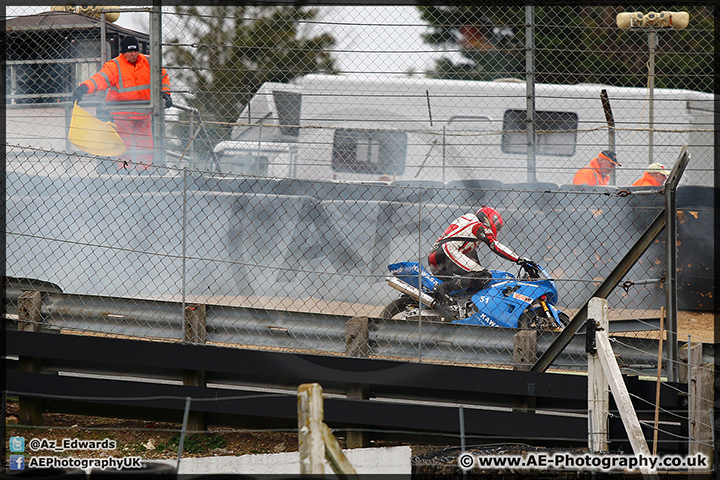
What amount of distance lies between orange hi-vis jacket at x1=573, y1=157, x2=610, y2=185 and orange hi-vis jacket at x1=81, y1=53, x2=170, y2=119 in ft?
19.3

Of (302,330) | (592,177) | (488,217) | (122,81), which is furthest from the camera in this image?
(592,177)

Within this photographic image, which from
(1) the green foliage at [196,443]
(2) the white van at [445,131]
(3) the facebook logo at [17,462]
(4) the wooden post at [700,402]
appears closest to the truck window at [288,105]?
(2) the white van at [445,131]

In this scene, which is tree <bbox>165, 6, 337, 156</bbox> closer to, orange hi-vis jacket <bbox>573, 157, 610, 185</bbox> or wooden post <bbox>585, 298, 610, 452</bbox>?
orange hi-vis jacket <bbox>573, 157, 610, 185</bbox>

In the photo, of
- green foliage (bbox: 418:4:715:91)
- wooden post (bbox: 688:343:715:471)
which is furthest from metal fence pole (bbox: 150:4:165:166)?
green foliage (bbox: 418:4:715:91)

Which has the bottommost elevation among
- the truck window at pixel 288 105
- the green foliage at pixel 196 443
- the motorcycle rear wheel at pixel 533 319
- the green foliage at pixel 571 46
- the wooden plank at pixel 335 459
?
the green foliage at pixel 196 443

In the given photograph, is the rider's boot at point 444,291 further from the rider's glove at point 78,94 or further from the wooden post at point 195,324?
the rider's glove at point 78,94

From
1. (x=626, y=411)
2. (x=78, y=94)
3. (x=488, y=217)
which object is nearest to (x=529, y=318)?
(x=488, y=217)

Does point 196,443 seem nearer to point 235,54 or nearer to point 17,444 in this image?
point 17,444

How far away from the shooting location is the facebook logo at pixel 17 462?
171 inches

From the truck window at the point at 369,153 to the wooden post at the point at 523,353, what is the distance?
6.16 meters

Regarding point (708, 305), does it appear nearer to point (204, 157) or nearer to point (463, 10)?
point (204, 157)

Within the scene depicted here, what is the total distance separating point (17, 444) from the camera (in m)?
4.85

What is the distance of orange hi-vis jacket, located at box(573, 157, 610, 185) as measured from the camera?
9961 mm

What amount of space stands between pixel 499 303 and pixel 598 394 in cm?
252
